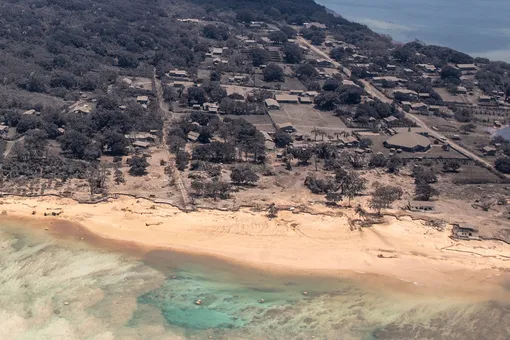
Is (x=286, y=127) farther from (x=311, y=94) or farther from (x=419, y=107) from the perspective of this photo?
(x=419, y=107)

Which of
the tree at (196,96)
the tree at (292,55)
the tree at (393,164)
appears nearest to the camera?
the tree at (393,164)

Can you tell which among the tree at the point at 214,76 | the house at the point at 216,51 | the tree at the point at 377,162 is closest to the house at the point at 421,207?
the tree at the point at 377,162

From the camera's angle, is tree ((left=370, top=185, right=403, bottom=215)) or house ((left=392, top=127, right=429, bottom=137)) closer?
tree ((left=370, top=185, right=403, bottom=215))

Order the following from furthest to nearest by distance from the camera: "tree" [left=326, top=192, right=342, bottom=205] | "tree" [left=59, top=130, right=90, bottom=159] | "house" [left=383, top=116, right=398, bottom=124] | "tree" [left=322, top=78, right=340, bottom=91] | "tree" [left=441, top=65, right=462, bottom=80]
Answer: "tree" [left=441, top=65, right=462, bottom=80]
"tree" [left=322, top=78, right=340, bottom=91]
"house" [left=383, top=116, right=398, bottom=124]
"tree" [left=59, top=130, right=90, bottom=159]
"tree" [left=326, top=192, right=342, bottom=205]

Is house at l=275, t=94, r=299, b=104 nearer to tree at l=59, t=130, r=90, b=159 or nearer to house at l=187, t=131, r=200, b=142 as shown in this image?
house at l=187, t=131, r=200, b=142

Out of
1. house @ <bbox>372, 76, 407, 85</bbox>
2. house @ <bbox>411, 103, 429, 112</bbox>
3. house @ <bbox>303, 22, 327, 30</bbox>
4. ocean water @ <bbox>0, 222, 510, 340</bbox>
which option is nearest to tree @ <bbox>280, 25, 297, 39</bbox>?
house @ <bbox>303, 22, 327, 30</bbox>

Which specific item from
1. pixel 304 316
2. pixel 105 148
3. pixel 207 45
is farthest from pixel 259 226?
pixel 207 45

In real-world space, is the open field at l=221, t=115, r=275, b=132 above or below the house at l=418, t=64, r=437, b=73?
below

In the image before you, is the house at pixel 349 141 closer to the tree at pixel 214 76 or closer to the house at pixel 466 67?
the tree at pixel 214 76
